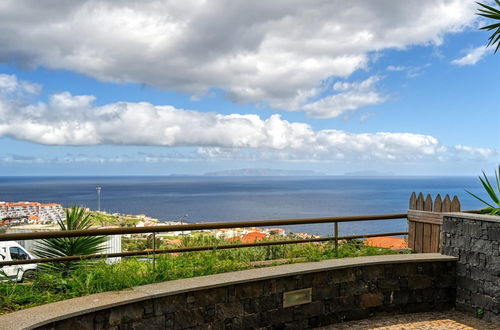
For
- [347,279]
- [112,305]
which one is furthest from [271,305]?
[112,305]

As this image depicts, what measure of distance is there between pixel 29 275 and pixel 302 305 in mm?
3509

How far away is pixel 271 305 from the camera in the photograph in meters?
5.64

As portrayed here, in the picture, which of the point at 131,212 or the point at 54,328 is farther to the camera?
the point at 131,212

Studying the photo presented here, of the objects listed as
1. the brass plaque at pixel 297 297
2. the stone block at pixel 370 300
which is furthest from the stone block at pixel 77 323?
the stone block at pixel 370 300

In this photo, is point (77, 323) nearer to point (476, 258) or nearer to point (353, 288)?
point (353, 288)

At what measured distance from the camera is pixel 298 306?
232 inches

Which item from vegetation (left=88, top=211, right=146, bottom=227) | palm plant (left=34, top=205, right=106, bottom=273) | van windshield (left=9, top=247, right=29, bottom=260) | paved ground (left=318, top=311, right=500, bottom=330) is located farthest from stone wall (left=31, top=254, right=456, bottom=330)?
van windshield (left=9, top=247, right=29, bottom=260)

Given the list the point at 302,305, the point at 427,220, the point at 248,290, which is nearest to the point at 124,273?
the point at 248,290

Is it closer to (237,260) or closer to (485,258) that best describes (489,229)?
(485,258)

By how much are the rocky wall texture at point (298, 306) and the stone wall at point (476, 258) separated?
22 centimetres

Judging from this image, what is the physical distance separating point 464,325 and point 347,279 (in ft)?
5.95

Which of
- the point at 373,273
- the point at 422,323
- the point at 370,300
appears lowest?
the point at 422,323

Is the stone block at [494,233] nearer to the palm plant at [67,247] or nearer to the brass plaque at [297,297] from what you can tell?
the brass plaque at [297,297]

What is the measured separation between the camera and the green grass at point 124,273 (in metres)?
4.93
